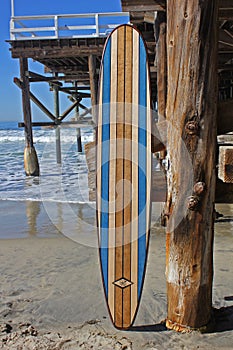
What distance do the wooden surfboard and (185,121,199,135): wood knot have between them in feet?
0.84

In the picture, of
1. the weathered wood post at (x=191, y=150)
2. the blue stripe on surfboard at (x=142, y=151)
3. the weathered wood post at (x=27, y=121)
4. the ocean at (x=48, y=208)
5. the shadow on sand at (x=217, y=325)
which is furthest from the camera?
the weathered wood post at (x=27, y=121)

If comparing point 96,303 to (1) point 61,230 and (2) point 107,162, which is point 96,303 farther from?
(1) point 61,230

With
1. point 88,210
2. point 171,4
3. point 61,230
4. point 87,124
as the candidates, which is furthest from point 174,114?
point 87,124

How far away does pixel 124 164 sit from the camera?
2449 millimetres

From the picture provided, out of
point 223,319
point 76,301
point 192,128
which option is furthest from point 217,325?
point 192,128

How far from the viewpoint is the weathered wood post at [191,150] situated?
2137 mm

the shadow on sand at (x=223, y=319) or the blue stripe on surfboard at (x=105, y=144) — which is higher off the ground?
the blue stripe on surfboard at (x=105, y=144)

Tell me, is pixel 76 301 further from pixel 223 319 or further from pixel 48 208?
pixel 48 208

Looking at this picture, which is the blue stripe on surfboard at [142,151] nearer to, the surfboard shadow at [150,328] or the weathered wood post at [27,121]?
the surfboard shadow at [150,328]

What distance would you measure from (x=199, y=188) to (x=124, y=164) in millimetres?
516

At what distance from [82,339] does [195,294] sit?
819 millimetres

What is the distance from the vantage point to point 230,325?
8.54 feet

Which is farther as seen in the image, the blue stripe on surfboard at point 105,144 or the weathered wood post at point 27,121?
the weathered wood post at point 27,121

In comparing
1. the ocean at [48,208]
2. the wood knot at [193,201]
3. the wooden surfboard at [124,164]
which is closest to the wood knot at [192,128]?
the wooden surfboard at [124,164]
